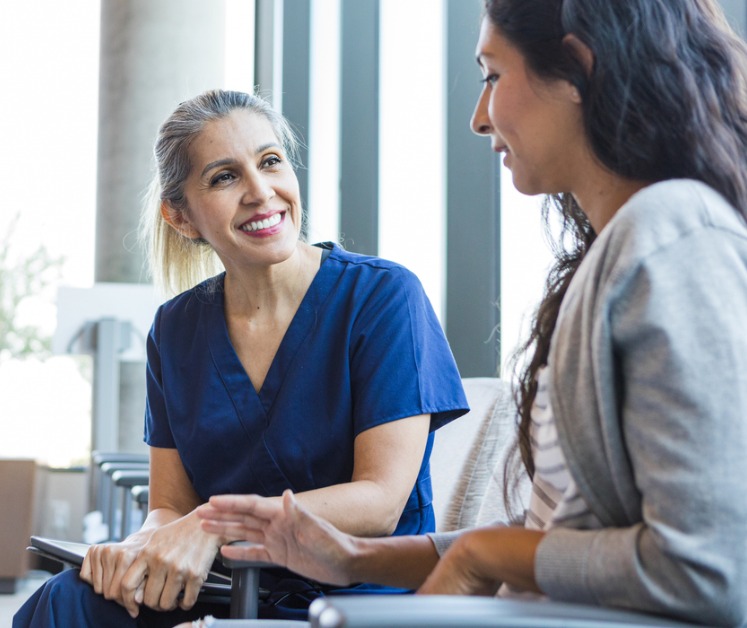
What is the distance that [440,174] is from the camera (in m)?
3.01

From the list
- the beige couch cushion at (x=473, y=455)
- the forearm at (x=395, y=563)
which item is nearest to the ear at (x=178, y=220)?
the beige couch cushion at (x=473, y=455)

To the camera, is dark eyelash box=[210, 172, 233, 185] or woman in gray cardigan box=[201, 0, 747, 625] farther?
dark eyelash box=[210, 172, 233, 185]

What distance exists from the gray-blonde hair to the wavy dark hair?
1.00 m

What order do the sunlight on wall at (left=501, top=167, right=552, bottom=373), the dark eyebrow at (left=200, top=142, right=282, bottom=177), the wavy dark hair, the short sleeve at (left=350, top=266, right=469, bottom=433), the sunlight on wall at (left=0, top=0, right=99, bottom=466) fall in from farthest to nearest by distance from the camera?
the sunlight on wall at (left=0, top=0, right=99, bottom=466) → the sunlight on wall at (left=501, top=167, right=552, bottom=373) → the dark eyebrow at (left=200, top=142, right=282, bottom=177) → the short sleeve at (left=350, top=266, right=469, bottom=433) → the wavy dark hair

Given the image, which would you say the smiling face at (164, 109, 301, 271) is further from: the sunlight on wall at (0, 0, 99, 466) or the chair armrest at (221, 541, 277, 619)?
the sunlight on wall at (0, 0, 99, 466)

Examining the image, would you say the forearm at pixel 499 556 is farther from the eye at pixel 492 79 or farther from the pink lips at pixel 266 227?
the pink lips at pixel 266 227

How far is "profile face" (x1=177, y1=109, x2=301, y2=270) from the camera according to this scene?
189cm

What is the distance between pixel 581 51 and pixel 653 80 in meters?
0.08

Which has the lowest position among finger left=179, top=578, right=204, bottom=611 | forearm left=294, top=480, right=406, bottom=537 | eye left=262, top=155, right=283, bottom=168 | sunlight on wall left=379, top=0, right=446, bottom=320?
finger left=179, top=578, right=204, bottom=611

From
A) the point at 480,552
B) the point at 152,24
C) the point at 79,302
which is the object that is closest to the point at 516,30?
the point at 480,552

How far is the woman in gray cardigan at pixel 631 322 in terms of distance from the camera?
2.76 ft

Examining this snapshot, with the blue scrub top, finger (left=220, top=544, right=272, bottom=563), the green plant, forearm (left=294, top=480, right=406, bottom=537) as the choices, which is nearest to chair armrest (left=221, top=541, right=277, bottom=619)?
finger (left=220, top=544, right=272, bottom=563)

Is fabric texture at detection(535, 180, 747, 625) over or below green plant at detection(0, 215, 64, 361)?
below

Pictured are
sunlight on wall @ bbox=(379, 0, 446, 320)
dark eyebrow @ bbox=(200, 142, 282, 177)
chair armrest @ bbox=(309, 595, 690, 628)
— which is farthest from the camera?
sunlight on wall @ bbox=(379, 0, 446, 320)
